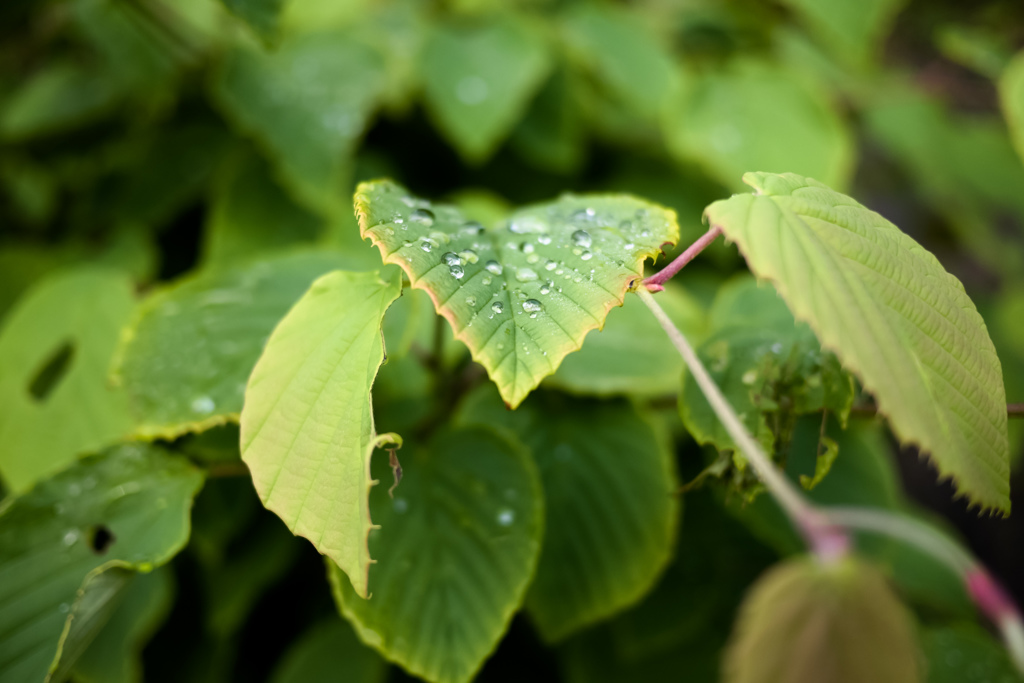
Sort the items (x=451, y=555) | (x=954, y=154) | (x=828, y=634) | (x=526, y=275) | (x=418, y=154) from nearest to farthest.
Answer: (x=828, y=634)
(x=526, y=275)
(x=451, y=555)
(x=418, y=154)
(x=954, y=154)

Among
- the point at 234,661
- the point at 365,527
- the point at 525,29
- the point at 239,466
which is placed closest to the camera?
the point at 365,527

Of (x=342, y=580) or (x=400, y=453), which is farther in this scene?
(x=400, y=453)

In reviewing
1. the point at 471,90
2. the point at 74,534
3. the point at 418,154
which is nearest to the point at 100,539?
the point at 74,534

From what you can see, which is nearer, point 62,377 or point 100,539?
point 100,539

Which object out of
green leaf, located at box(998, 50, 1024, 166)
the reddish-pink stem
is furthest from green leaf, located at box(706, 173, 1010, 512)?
green leaf, located at box(998, 50, 1024, 166)

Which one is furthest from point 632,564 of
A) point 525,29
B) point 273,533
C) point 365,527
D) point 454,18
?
point 454,18

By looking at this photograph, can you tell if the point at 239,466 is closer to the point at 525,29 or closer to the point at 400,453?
the point at 400,453

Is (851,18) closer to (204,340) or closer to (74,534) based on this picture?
(204,340)
